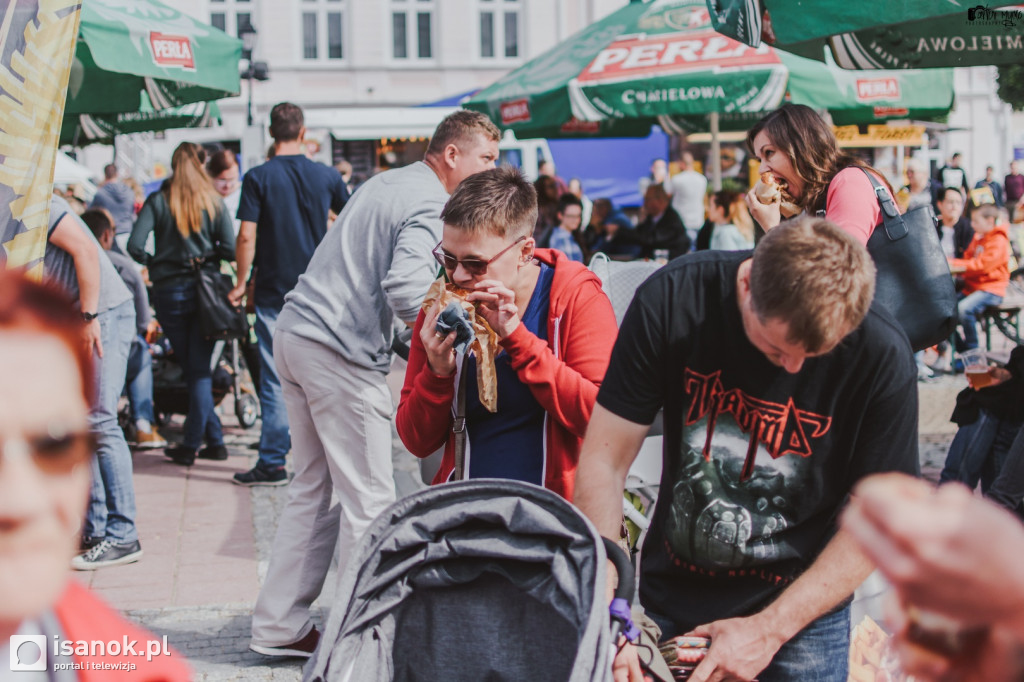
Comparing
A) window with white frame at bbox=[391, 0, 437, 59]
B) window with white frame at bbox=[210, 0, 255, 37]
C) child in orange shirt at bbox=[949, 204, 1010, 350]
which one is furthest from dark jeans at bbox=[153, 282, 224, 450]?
window with white frame at bbox=[391, 0, 437, 59]

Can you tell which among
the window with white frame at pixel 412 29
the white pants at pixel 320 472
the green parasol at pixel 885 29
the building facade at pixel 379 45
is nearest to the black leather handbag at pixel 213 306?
the white pants at pixel 320 472

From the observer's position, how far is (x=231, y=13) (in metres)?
29.0

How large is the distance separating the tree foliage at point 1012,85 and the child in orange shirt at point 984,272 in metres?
22.4

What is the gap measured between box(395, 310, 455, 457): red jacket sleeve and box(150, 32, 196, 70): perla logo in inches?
179

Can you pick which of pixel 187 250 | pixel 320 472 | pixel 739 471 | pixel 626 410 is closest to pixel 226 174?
pixel 187 250

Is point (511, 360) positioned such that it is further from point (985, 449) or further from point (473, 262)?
point (985, 449)

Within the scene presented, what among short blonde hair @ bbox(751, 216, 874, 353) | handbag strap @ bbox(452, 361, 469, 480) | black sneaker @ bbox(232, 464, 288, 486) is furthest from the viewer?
black sneaker @ bbox(232, 464, 288, 486)

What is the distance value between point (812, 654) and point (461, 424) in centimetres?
103

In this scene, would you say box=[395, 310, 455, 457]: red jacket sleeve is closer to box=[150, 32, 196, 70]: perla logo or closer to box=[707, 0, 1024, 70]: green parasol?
box=[707, 0, 1024, 70]: green parasol

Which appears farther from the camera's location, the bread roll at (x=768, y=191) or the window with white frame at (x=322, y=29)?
the window with white frame at (x=322, y=29)

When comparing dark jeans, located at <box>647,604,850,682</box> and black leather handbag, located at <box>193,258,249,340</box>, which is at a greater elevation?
black leather handbag, located at <box>193,258,249,340</box>

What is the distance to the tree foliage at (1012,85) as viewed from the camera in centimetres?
3109

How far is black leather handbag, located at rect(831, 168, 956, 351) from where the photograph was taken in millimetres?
3309

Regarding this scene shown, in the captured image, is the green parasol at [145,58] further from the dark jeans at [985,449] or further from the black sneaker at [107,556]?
the dark jeans at [985,449]
